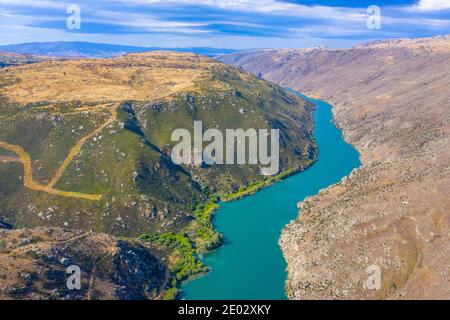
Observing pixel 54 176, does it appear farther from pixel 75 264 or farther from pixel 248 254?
pixel 248 254

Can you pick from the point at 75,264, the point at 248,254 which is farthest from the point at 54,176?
the point at 248,254

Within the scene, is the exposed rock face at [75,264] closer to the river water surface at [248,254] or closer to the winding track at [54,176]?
the river water surface at [248,254]

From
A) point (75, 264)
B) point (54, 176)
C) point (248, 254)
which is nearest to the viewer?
point (75, 264)

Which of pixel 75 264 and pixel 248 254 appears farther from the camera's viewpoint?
pixel 248 254

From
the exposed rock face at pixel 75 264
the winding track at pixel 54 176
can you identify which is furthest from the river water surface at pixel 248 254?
the winding track at pixel 54 176

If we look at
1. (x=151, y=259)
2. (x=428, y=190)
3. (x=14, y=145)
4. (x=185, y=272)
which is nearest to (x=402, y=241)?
(x=428, y=190)

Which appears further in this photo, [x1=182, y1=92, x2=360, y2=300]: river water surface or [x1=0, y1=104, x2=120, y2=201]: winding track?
[x1=0, y1=104, x2=120, y2=201]: winding track

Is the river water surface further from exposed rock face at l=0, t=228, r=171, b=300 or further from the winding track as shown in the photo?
the winding track

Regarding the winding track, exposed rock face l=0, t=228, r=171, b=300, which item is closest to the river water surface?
exposed rock face l=0, t=228, r=171, b=300
